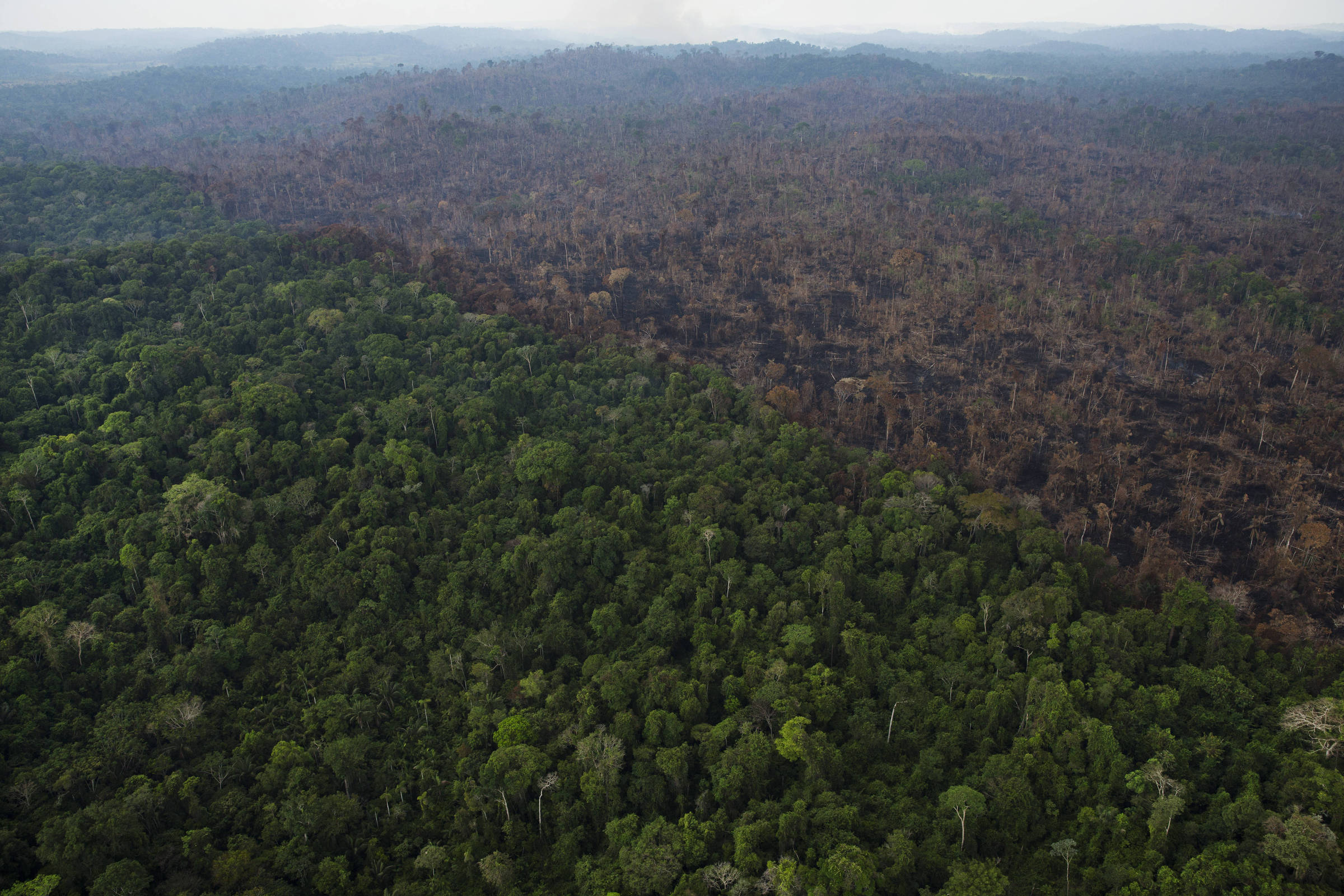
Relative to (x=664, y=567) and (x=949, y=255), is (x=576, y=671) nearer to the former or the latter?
(x=664, y=567)

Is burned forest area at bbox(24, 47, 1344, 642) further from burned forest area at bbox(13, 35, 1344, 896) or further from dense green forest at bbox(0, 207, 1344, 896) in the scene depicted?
dense green forest at bbox(0, 207, 1344, 896)

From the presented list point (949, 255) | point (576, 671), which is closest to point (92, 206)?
point (576, 671)

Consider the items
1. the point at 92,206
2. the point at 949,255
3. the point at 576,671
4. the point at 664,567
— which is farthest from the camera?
the point at 92,206

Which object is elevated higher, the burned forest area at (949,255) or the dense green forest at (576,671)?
the burned forest area at (949,255)

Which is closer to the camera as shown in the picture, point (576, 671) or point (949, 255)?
point (576, 671)

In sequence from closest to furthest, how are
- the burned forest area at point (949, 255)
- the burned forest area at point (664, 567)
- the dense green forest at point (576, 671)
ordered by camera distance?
the dense green forest at point (576, 671) < the burned forest area at point (664, 567) < the burned forest area at point (949, 255)

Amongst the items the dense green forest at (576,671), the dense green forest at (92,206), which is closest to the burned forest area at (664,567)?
the dense green forest at (576,671)

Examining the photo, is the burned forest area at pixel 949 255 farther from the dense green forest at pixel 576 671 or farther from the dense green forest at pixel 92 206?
the dense green forest at pixel 576 671

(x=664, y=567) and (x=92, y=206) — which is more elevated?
(x=92, y=206)

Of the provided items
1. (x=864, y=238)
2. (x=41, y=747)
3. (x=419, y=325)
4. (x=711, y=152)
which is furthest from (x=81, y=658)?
(x=711, y=152)
